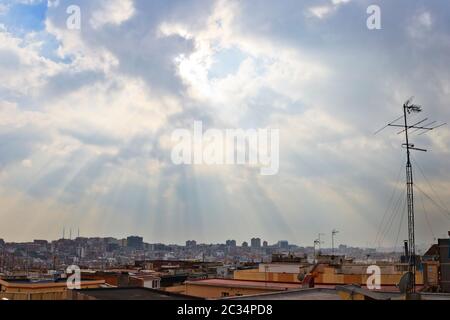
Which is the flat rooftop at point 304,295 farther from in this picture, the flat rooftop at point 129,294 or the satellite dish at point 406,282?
the flat rooftop at point 129,294

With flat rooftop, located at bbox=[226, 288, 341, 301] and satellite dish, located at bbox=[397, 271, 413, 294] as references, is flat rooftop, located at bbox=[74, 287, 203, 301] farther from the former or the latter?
satellite dish, located at bbox=[397, 271, 413, 294]

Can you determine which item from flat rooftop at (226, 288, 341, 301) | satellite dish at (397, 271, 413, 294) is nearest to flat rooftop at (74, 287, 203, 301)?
flat rooftop at (226, 288, 341, 301)

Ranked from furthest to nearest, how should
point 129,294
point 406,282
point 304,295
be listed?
point 129,294
point 304,295
point 406,282

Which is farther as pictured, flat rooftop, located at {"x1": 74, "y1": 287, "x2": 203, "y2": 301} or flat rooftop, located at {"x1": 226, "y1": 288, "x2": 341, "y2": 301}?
flat rooftop, located at {"x1": 74, "y1": 287, "x2": 203, "y2": 301}

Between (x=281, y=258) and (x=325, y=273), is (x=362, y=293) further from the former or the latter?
(x=281, y=258)

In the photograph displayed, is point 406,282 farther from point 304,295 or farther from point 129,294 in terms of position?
point 129,294

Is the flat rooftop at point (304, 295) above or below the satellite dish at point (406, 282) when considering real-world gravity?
below

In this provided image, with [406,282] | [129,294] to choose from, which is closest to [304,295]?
[406,282]

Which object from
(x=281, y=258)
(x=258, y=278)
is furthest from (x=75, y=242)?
(x=258, y=278)

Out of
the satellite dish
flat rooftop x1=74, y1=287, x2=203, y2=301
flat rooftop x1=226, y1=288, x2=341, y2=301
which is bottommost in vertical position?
flat rooftop x1=74, y1=287, x2=203, y2=301

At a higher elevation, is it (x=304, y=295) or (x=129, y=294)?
(x=304, y=295)

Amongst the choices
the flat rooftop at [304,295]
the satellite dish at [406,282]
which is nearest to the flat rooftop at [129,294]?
the flat rooftop at [304,295]
